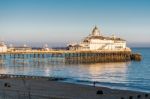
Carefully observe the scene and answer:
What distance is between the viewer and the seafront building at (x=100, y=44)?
110m

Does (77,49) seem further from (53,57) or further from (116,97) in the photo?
(116,97)

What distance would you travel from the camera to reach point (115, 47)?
114000 millimetres

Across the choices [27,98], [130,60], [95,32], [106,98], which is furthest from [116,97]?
[95,32]

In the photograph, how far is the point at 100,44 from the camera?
113 m

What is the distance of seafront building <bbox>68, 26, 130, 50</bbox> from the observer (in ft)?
360

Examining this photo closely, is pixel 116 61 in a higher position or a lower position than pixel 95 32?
lower

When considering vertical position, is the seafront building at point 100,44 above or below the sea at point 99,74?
above

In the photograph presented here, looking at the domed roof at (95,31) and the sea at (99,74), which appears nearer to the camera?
the sea at (99,74)

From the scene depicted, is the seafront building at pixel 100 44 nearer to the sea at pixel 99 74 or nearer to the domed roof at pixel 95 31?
the domed roof at pixel 95 31

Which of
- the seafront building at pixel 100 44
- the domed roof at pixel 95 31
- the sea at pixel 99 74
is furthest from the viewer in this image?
the domed roof at pixel 95 31

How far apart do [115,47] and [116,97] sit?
271ft

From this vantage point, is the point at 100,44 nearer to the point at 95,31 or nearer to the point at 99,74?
the point at 95,31

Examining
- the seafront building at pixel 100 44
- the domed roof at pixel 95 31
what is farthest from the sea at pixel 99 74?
the domed roof at pixel 95 31

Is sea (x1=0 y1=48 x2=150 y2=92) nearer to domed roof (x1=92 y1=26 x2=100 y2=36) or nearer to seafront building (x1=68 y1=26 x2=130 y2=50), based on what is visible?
seafront building (x1=68 y1=26 x2=130 y2=50)
